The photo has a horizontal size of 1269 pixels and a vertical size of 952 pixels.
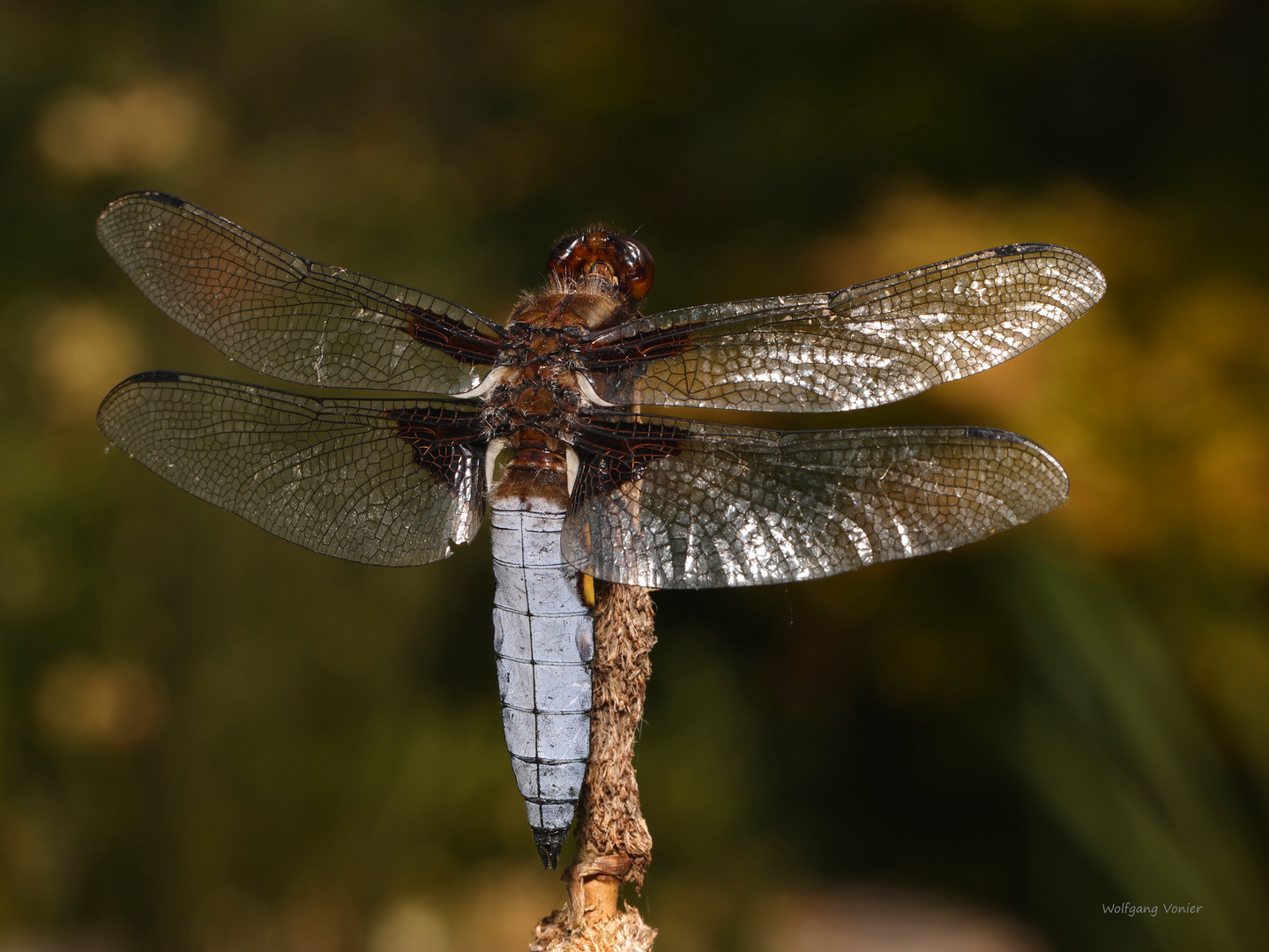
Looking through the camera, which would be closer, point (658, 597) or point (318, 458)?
point (318, 458)

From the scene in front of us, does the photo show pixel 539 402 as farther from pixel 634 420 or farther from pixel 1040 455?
pixel 1040 455

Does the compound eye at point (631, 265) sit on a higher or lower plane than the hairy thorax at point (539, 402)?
higher

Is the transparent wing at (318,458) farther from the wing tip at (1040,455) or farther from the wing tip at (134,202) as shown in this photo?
the wing tip at (1040,455)

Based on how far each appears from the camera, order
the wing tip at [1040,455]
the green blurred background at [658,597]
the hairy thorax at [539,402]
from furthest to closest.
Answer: the green blurred background at [658,597], the hairy thorax at [539,402], the wing tip at [1040,455]

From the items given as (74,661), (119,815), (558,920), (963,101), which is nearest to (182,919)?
(119,815)

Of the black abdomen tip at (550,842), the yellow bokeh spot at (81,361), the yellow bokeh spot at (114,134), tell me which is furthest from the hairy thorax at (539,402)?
the yellow bokeh spot at (114,134)

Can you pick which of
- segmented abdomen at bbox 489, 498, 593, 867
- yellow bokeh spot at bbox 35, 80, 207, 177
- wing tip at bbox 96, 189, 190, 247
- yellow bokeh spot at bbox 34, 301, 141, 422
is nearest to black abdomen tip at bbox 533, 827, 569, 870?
segmented abdomen at bbox 489, 498, 593, 867

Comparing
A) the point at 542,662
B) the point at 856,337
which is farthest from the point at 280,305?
the point at 856,337
